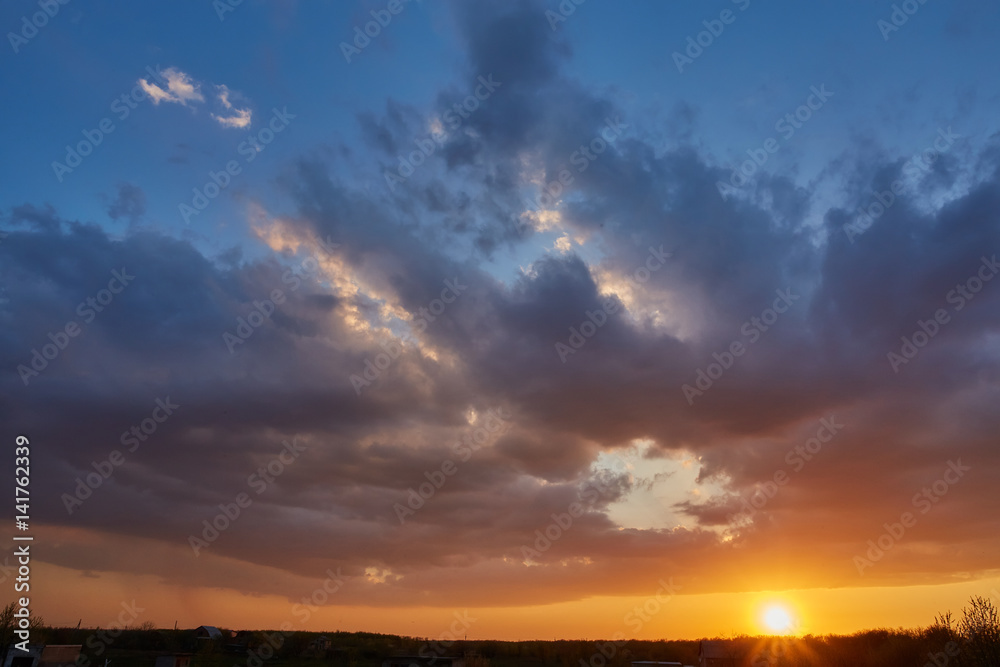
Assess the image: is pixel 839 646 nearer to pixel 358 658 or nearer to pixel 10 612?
pixel 358 658

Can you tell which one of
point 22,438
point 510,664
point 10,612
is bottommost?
point 510,664

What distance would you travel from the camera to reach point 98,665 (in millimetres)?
57062

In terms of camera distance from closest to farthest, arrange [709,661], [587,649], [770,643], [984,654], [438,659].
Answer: [984,654] → [709,661] → [438,659] → [770,643] → [587,649]

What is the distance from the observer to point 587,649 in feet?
274

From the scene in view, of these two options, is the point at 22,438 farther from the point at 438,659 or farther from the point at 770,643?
the point at 770,643

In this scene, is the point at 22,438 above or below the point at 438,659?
above

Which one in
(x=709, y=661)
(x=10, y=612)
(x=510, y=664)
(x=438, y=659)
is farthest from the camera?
(x=510, y=664)

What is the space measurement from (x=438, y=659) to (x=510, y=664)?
20.9 metres

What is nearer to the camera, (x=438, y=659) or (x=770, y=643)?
(x=438, y=659)

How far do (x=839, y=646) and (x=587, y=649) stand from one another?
33595 mm

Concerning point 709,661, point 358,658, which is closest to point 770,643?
point 709,661

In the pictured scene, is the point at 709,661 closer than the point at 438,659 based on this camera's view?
Yes

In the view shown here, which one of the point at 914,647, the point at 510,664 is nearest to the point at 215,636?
the point at 510,664

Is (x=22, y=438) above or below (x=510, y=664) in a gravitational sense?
Result: above
